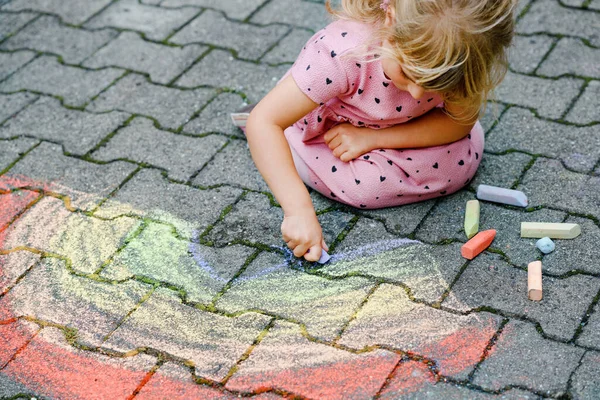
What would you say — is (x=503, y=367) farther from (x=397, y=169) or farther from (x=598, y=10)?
(x=598, y=10)

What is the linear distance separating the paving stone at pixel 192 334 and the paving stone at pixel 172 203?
0.32 m

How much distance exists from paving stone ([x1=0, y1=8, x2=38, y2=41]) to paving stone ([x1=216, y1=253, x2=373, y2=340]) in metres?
1.93

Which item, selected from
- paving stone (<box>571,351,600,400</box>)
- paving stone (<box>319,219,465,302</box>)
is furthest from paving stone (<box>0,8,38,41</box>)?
paving stone (<box>571,351,600,400</box>)

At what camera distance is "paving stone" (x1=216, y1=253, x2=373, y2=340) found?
207cm

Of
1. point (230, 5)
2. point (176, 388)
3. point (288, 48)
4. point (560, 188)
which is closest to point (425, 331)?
point (176, 388)

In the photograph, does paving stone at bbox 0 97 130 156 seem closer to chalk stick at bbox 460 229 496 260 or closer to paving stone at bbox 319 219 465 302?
paving stone at bbox 319 219 465 302

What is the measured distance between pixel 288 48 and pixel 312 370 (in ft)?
5.32

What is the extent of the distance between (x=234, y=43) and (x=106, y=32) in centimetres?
58

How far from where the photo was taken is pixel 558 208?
7.70 feet

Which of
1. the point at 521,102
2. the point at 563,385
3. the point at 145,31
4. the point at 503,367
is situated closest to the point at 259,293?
the point at 503,367

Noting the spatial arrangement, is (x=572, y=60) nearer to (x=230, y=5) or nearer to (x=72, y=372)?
(x=230, y=5)

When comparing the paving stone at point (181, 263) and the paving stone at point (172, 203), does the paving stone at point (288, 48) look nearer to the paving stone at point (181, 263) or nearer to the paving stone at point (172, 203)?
the paving stone at point (172, 203)

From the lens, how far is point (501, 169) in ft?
8.30

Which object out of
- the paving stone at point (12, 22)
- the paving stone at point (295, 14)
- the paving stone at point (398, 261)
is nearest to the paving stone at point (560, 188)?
the paving stone at point (398, 261)
